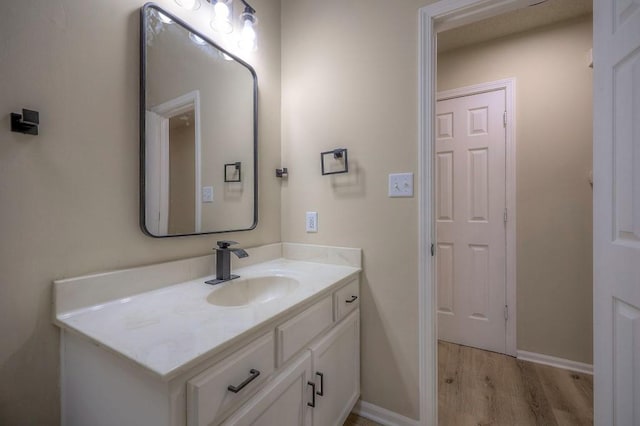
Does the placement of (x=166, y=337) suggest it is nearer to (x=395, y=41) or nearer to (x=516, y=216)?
(x=395, y=41)

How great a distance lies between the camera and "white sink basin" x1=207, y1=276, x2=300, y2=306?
44.3 inches

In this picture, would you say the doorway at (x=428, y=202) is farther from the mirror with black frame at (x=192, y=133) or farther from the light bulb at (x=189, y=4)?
the light bulb at (x=189, y=4)

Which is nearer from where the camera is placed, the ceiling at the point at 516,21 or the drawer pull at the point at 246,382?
the drawer pull at the point at 246,382

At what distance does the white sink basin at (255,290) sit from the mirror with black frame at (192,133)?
296mm

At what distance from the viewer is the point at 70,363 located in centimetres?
80

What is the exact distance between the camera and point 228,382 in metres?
0.67

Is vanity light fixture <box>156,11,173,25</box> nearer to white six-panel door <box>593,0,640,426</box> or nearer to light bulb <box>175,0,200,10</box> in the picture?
light bulb <box>175,0,200,10</box>

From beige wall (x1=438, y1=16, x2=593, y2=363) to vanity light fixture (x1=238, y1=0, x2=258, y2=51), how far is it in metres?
1.80

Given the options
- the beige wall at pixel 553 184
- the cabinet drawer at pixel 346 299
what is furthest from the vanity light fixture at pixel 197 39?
the beige wall at pixel 553 184

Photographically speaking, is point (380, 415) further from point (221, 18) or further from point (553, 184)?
point (221, 18)

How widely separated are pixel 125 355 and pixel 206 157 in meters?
0.88

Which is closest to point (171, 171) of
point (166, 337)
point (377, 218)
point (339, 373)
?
point (166, 337)

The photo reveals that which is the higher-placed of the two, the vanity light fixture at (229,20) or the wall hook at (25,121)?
the vanity light fixture at (229,20)

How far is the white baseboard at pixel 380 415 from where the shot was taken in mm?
1333
